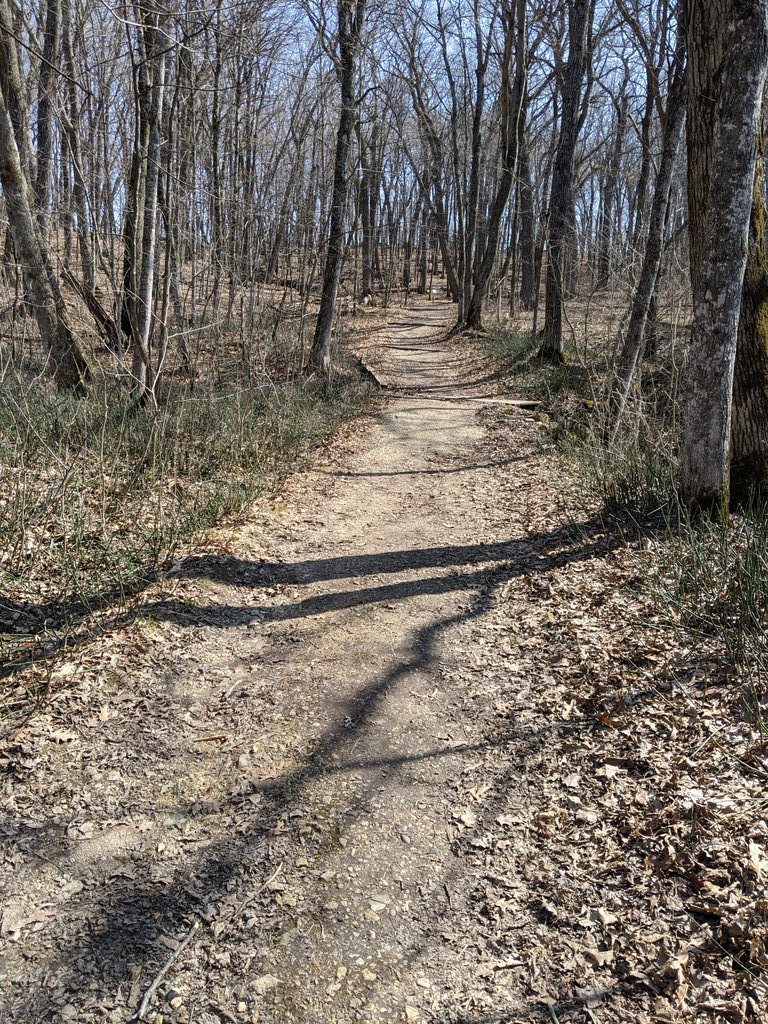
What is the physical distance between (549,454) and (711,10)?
519 centimetres

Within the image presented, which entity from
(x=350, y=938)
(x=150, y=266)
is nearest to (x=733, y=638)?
(x=350, y=938)

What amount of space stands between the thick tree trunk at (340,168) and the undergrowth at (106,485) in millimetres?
3371

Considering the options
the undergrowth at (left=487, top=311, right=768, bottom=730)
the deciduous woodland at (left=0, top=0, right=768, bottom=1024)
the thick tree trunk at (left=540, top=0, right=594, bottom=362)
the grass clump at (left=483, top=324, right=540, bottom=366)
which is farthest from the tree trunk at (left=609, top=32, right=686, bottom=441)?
the grass clump at (left=483, top=324, right=540, bottom=366)

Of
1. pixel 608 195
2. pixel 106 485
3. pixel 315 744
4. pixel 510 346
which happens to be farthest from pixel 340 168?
pixel 608 195

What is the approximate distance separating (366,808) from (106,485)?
4304mm

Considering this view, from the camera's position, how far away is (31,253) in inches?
334

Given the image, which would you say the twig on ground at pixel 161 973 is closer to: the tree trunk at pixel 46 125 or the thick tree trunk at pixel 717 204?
the thick tree trunk at pixel 717 204

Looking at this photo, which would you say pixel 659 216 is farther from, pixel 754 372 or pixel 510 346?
pixel 510 346

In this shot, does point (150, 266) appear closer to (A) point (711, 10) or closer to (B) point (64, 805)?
(A) point (711, 10)

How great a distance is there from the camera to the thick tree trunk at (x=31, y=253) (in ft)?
26.9

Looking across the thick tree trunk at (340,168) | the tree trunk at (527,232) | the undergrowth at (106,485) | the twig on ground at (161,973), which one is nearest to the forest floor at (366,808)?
the twig on ground at (161,973)

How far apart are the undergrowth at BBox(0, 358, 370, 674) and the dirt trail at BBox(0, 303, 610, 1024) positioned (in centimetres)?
40

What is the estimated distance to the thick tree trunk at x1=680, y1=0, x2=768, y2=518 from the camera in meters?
4.60

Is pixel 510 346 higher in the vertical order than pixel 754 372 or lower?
higher
